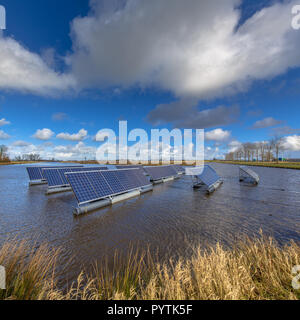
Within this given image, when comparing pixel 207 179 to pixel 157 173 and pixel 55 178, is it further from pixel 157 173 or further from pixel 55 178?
pixel 55 178

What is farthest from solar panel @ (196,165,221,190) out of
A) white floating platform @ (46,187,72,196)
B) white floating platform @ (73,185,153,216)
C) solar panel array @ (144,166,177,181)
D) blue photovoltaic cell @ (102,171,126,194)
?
white floating platform @ (46,187,72,196)

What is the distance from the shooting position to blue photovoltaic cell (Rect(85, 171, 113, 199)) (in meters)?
10.9

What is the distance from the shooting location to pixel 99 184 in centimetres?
1141

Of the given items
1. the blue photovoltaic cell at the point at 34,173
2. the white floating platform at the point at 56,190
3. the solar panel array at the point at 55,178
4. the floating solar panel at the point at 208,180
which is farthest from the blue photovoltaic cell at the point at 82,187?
the blue photovoltaic cell at the point at 34,173

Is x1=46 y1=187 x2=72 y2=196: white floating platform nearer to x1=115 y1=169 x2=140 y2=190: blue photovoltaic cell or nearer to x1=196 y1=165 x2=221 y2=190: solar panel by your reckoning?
x1=115 y1=169 x2=140 y2=190: blue photovoltaic cell

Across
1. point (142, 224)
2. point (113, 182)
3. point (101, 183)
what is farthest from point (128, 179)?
point (142, 224)

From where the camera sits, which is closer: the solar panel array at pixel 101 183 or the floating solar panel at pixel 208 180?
the solar panel array at pixel 101 183

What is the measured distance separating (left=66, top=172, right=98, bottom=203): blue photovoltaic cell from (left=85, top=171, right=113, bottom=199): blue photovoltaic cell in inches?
10.9

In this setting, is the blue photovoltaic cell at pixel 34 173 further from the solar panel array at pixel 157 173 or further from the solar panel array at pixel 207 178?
the solar panel array at pixel 207 178

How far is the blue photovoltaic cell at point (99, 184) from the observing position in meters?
10.9

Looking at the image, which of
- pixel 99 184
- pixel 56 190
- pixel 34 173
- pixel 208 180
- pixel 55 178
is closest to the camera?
pixel 99 184

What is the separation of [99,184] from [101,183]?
266 millimetres
